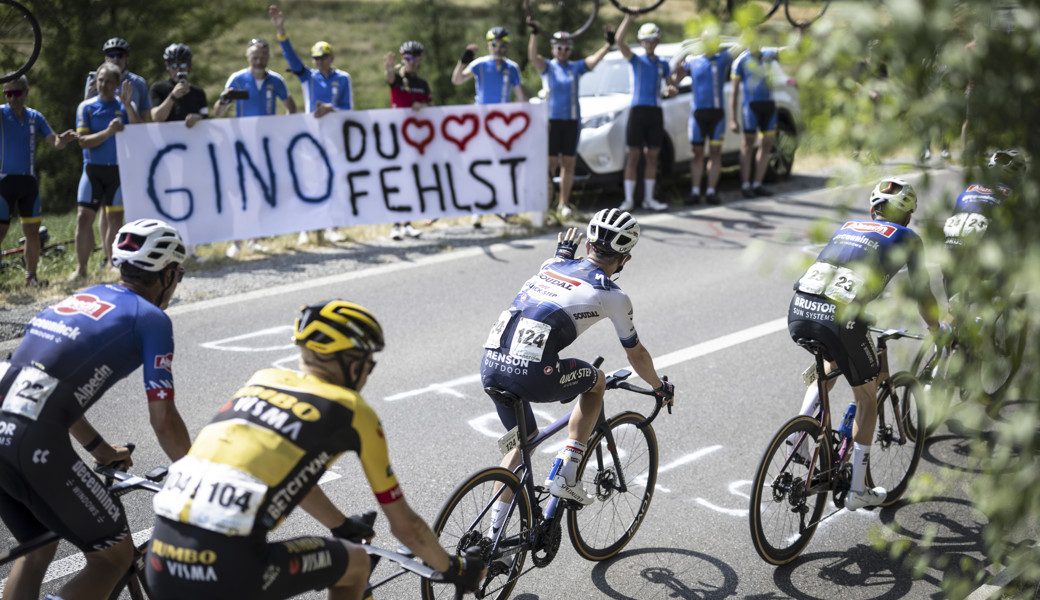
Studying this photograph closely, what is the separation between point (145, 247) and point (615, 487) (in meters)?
2.72

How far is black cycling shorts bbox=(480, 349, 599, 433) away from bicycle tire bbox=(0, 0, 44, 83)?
275 inches

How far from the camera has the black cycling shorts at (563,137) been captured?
12.7 meters

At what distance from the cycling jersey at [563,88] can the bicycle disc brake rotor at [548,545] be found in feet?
28.6

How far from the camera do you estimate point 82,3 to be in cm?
1841

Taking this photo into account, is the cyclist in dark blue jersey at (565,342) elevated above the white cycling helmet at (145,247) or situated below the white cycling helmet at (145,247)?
below

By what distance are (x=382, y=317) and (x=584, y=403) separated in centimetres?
443

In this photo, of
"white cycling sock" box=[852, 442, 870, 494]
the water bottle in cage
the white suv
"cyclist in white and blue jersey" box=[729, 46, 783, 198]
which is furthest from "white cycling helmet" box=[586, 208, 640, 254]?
"cyclist in white and blue jersey" box=[729, 46, 783, 198]

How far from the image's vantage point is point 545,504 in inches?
211

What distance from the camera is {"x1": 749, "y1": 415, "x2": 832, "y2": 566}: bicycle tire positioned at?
194 inches

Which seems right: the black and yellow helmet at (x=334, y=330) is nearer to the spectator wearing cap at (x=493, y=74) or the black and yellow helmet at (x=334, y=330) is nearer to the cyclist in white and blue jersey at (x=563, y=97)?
the spectator wearing cap at (x=493, y=74)

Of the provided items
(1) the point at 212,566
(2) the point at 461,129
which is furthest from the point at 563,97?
(1) the point at 212,566

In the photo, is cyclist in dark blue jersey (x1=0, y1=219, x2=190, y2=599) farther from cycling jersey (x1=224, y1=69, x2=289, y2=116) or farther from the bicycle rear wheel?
the bicycle rear wheel

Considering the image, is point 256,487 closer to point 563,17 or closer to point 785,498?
point 785,498

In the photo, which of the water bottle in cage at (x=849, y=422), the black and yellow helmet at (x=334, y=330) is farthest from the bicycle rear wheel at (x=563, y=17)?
the black and yellow helmet at (x=334, y=330)
